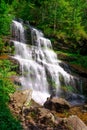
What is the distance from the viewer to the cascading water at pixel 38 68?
91.9 ft

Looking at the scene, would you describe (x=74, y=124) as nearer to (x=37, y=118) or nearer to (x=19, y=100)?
(x=37, y=118)

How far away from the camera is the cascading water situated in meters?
28.0

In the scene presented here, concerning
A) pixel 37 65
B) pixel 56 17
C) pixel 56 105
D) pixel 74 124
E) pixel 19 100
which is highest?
pixel 56 17

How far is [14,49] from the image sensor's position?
3105 centimetres

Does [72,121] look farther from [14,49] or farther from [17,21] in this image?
[17,21]

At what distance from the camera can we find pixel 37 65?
29.7 metres

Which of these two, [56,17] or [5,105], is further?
[56,17]

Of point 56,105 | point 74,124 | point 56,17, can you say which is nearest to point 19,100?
point 74,124

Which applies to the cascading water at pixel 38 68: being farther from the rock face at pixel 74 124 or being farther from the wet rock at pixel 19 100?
the rock face at pixel 74 124

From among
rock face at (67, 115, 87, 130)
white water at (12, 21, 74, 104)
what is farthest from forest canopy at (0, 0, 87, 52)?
rock face at (67, 115, 87, 130)

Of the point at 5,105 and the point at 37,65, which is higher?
the point at 5,105

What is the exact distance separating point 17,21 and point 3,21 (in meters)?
10.8

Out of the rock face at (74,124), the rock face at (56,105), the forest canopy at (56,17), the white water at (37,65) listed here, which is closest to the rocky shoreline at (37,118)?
the rock face at (74,124)

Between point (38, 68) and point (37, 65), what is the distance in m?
0.47
